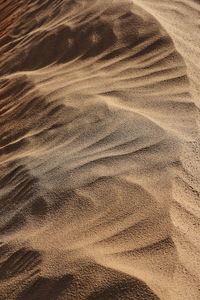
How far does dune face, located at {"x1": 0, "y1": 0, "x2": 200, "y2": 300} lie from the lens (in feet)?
6.33

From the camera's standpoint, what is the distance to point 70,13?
13.9ft

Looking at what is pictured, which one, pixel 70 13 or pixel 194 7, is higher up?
pixel 70 13

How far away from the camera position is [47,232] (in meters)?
2.21

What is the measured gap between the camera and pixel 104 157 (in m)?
2.49

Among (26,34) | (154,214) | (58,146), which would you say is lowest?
(154,214)

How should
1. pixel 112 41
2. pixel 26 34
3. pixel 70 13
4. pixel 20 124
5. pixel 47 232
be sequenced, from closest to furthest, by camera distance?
pixel 47 232 → pixel 20 124 → pixel 112 41 → pixel 70 13 → pixel 26 34

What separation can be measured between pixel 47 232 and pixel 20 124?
1.24 meters

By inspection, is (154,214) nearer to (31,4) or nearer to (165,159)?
(165,159)

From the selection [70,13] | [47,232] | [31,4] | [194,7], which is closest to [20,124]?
[47,232]

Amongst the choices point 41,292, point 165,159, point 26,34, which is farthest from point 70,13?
point 41,292

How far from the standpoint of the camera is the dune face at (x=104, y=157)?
6.33ft

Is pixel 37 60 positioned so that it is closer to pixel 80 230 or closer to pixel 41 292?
pixel 80 230

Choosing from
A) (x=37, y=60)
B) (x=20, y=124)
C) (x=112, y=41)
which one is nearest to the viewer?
(x=20, y=124)

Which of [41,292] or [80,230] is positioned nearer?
[41,292]
